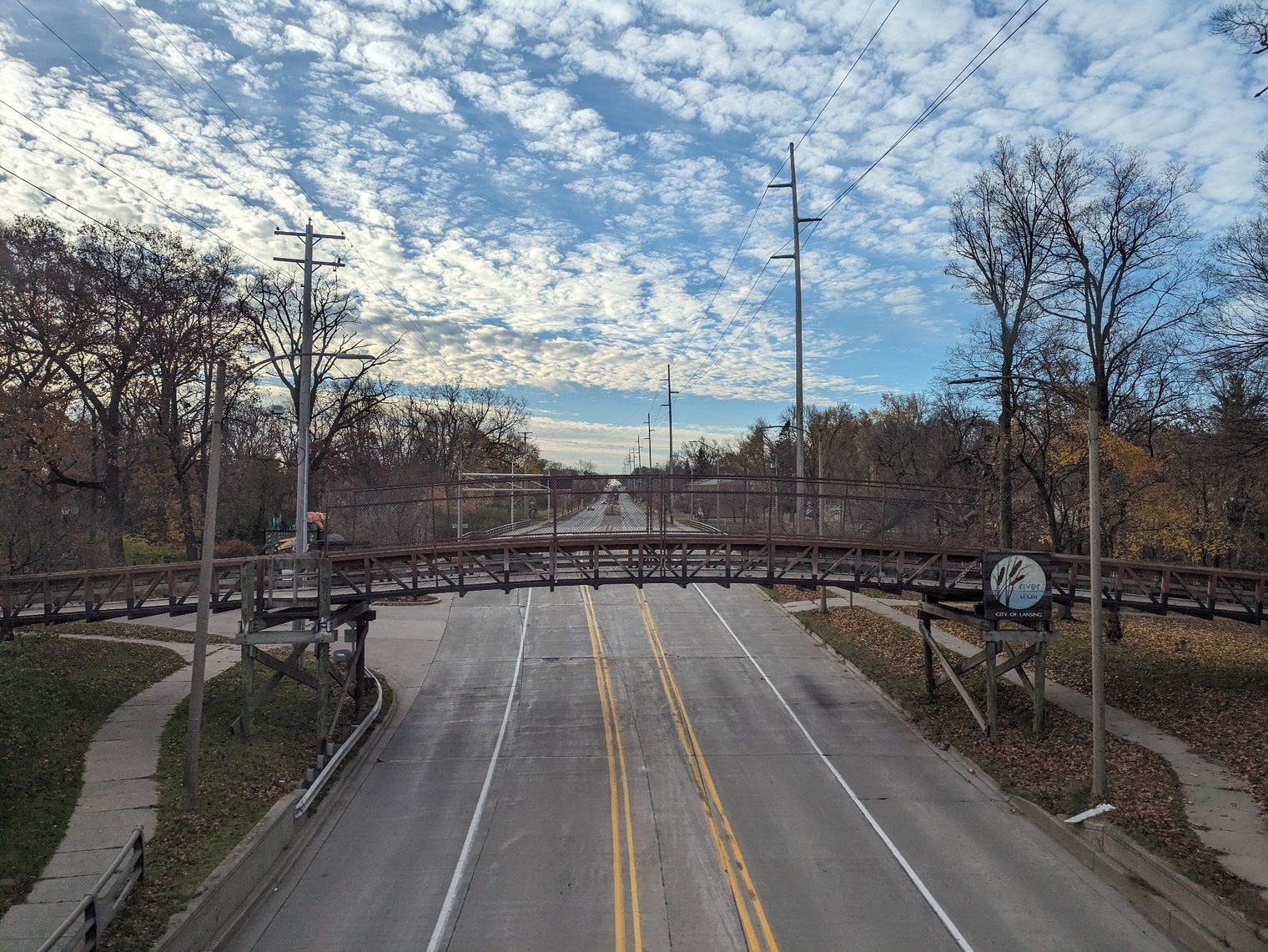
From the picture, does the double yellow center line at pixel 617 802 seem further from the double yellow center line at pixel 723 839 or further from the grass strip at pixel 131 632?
the grass strip at pixel 131 632

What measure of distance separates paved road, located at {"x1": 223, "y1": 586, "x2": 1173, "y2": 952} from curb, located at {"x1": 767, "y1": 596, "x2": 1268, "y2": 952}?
0.27 m

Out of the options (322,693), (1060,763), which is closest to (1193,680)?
(1060,763)

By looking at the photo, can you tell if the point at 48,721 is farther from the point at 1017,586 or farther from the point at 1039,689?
the point at 1039,689

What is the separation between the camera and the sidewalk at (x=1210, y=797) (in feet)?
Answer: 37.6

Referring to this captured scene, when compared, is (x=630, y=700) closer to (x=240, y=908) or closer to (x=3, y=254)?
(x=240, y=908)

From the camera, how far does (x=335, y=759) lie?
16312mm

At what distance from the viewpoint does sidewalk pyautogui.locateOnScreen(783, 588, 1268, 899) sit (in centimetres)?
1146

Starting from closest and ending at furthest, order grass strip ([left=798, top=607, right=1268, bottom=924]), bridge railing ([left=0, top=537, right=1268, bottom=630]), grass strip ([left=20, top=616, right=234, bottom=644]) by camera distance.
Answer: grass strip ([left=798, top=607, right=1268, bottom=924]) → bridge railing ([left=0, top=537, right=1268, bottom=630]) → grass strip ([left=20, top=616, right=234, bottom=644])

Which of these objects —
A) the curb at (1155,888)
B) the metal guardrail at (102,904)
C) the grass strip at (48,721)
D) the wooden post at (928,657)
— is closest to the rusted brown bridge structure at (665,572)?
the wooden post at (928,657)

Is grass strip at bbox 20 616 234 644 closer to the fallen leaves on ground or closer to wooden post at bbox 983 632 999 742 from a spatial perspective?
wooden post at bbox 983 632 999 742

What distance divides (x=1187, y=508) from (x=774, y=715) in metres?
18.7

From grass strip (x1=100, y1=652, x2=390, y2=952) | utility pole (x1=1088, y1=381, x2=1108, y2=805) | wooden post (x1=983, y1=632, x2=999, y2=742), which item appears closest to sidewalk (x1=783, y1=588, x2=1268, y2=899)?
utility pole (x1=1088, y1=381, x2=1108, y2=805)

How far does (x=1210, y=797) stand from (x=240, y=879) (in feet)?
54.3

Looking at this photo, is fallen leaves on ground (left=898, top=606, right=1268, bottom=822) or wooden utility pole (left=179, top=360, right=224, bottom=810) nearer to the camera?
wooden utility pole (left=179, top=360, right=224, bottom=810)
